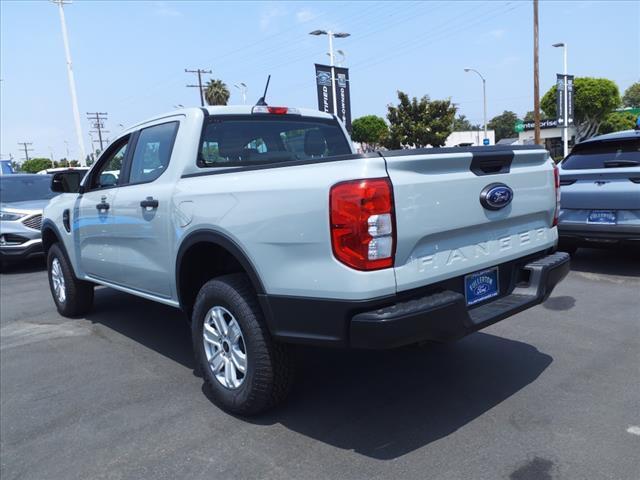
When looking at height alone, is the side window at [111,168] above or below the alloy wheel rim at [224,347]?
above

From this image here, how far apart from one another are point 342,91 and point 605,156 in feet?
52.1

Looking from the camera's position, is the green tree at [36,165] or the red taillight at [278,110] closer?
the red taillight at [278,110]

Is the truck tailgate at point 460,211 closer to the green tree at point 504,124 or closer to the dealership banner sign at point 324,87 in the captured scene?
the dealership banner sign at point 324,87

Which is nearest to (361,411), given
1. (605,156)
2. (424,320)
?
(424,320)

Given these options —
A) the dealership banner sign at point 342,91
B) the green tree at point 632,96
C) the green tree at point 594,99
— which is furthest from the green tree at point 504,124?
the dealership banner sign at point 342,91

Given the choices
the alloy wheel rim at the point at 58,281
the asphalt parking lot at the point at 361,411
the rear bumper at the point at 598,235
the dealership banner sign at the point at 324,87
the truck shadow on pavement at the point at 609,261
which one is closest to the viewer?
the asphalt parking lot at the point at 361,411

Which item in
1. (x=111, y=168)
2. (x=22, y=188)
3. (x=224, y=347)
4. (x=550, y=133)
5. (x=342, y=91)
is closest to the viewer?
(x=224, y=347)

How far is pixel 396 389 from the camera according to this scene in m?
3.53

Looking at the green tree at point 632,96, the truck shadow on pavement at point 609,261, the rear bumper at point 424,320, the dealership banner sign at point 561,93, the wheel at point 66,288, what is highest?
the green tree at point 632,96

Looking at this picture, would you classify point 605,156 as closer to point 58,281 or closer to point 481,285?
point 481,285

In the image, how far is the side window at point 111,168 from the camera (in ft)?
15.0

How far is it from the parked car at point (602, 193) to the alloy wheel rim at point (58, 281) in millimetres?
5751

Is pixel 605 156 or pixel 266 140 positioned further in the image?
pixel 605 156

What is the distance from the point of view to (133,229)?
13.5ft
